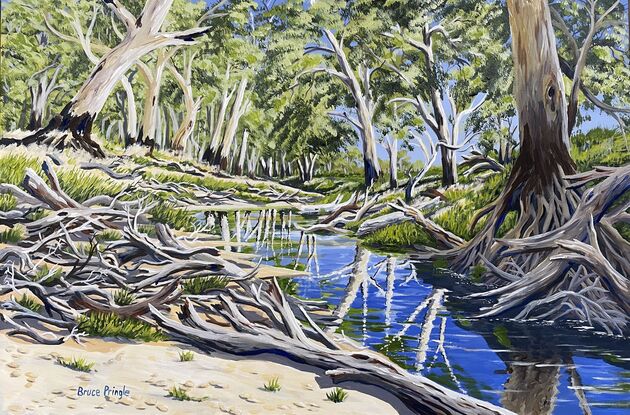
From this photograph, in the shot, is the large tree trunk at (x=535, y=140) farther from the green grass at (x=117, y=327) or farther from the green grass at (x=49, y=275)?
the green grass at (x=49, y=275)

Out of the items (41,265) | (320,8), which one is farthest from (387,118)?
(41,265)

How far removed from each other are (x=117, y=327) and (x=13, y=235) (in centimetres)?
111

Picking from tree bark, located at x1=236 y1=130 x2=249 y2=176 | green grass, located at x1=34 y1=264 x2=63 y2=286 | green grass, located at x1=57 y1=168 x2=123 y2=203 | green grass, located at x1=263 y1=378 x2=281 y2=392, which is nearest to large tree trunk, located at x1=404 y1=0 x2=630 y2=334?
green grass, located at x1=263 y1=378 x2=281 y2=392

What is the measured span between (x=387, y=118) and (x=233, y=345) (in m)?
1.83

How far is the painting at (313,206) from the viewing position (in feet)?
14.5

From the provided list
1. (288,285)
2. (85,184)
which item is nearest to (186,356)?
(288,285)

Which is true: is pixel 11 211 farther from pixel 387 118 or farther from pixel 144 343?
pixel 387 118

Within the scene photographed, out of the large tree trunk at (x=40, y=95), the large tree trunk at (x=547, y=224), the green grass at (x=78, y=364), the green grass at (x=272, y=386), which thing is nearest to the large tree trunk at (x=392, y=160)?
the large tree trunk at (x=547, y=224)

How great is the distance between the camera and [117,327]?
464cm

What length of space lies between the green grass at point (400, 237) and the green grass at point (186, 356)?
1.37 m

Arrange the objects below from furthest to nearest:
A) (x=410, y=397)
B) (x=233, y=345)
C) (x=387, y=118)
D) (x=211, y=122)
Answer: (x=211, y=122) → (x=387, y=118) → (x=233, y=345) → (x=410, y=397)

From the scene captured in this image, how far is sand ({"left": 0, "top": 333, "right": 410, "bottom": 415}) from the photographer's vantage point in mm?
4273

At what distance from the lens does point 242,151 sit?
16.3ft
